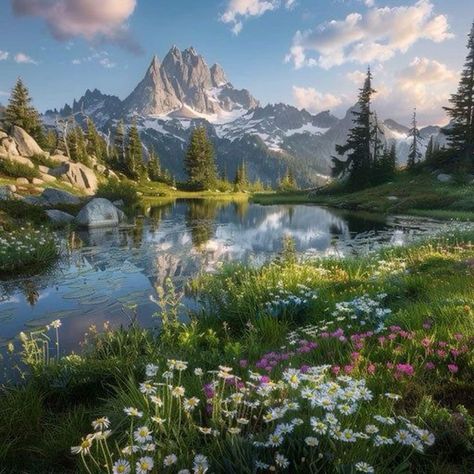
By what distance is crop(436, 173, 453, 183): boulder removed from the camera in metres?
45.0

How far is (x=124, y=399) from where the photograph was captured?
407 centimetres

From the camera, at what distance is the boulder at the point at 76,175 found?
47688 mm

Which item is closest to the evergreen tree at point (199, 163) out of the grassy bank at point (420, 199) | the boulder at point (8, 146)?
the grassy bank at point (420, 199)

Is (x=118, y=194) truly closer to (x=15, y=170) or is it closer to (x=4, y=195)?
(x=15, y=170)

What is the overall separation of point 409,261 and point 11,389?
36.9 feet

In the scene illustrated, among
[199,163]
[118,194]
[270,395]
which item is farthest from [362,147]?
[270,395]

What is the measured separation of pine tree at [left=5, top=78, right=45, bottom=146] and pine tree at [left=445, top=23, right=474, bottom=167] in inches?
Result: 2488

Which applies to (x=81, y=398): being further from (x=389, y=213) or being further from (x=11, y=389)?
(x=389, y=213)

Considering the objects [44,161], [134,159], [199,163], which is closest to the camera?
[44,161]

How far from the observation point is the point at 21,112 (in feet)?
211

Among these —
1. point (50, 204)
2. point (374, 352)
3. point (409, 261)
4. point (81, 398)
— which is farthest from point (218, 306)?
point (50, 204)

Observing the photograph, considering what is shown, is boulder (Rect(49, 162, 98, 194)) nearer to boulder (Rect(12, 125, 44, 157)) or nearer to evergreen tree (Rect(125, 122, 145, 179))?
boulder (Rect(12, 125, 44, 157))

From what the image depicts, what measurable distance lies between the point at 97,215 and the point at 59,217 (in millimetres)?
2536

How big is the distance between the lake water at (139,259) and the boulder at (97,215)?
6.56 feet
